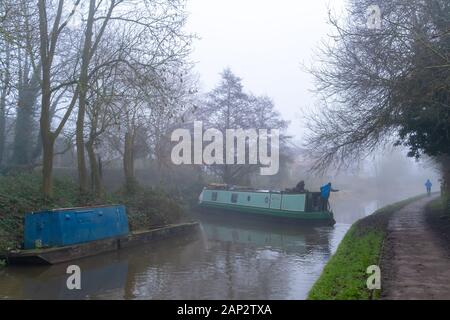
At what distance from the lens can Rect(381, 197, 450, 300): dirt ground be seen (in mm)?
6869

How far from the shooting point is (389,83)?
11.7 metres

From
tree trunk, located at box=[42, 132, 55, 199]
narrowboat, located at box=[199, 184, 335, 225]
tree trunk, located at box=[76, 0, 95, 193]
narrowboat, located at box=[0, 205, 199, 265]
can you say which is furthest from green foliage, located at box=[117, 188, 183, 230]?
narrowboat, located at box=[199, 184, 335, 225]

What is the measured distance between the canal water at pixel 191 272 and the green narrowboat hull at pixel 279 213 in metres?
3.78

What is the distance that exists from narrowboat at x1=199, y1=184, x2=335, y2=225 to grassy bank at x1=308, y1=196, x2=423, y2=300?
314 inches

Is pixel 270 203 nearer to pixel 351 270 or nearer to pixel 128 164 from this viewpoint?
pixel 128 164

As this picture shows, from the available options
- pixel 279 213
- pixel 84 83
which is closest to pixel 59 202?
pixel 84 83

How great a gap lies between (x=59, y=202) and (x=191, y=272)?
19.5 ft

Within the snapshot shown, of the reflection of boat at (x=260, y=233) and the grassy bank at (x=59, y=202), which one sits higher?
the grassy bank at (x=59, y=202)

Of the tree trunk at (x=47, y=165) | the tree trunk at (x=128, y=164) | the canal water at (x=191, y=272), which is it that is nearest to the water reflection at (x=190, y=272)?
the canal water at (x=191, y=272)

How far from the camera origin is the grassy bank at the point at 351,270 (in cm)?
697

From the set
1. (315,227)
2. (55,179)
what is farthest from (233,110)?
(55,179)

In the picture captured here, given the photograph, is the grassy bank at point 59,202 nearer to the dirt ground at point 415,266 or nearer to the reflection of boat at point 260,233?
the reflection of boat at point 260,233

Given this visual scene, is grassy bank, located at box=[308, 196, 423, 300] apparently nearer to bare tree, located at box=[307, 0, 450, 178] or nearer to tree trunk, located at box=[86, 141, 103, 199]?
bare tree, located at box=[307, 0, 450, 178]

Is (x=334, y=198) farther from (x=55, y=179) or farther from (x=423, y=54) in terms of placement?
(x=423, y=54)
